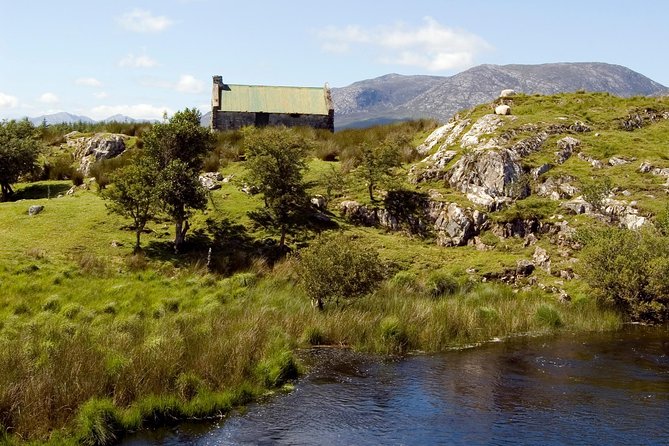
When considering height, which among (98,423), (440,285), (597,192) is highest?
(597,192)

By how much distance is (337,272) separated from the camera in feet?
80.1

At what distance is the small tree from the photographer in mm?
24406

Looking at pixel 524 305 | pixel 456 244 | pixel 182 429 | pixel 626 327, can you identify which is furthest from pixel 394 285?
pixel 182 429

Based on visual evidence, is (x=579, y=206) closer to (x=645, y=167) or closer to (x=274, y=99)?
(x=645, y=167)

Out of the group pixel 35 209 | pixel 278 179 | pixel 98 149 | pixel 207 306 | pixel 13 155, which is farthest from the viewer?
pixel 98 149

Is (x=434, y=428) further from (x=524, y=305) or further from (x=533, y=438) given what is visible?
(x=524, y=305)

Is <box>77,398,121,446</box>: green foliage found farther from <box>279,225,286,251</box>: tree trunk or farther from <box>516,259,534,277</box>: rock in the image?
<box>516,259,534,277</box>: rock

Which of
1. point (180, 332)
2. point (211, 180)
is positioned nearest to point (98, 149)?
point (211, 180)

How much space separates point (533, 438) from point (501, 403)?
2357 millimetres

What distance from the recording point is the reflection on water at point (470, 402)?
14.2 metres

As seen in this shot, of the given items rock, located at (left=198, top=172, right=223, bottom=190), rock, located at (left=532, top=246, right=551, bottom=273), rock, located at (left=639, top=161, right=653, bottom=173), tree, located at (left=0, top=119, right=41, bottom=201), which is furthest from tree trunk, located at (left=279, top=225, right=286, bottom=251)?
rock, located at (left=639, top=161, right=653, bottom=173)

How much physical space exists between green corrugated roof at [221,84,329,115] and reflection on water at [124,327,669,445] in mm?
43272

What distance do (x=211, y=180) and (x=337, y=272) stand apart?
1849cm

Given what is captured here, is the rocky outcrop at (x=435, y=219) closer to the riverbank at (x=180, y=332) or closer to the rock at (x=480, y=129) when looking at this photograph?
the rock at (x=480, y=129)
